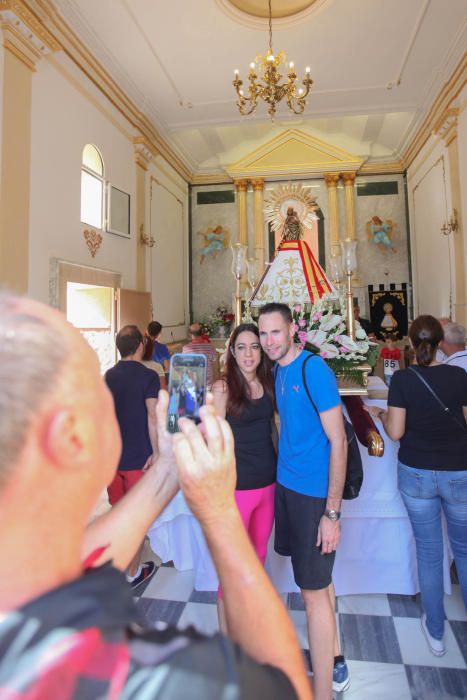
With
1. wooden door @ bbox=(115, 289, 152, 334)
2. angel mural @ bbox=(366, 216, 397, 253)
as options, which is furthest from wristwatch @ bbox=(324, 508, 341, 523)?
angel mural @ bbox=(366, 216, 397, 253)

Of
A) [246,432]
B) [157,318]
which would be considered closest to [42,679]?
[246,432]

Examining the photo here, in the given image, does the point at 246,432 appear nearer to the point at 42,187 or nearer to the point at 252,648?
the point at 252,648

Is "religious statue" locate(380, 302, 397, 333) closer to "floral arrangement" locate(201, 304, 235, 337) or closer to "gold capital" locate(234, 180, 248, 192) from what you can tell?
"floral arrangement" locate(201, 304, 235, 337)

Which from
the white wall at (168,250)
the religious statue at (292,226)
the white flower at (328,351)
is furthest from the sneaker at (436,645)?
the religious statue at (292,226)

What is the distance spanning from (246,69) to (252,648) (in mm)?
7825

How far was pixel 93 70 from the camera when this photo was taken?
6.11 m

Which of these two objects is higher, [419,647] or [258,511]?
[258,511]

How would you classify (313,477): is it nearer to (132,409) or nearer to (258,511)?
(258,511)

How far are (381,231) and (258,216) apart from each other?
3227 millimetres

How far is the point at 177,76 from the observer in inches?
268

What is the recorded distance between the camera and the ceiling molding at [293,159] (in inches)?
427

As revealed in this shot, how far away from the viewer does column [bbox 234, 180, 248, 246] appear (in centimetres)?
1123

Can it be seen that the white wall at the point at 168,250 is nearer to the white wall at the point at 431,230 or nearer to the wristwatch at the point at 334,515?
the white wall at the point at 431,230

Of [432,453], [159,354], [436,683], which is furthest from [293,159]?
[436,683]
